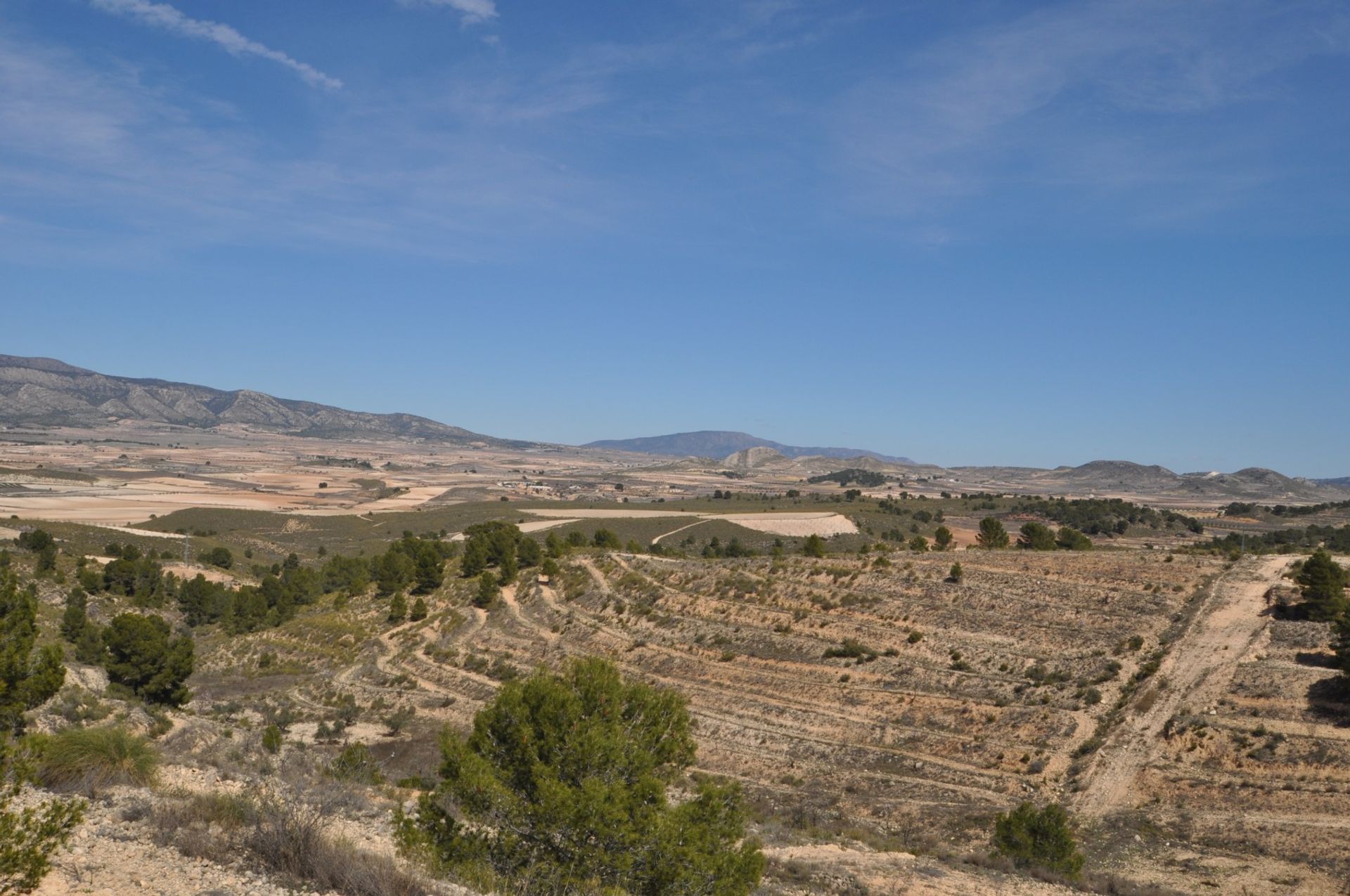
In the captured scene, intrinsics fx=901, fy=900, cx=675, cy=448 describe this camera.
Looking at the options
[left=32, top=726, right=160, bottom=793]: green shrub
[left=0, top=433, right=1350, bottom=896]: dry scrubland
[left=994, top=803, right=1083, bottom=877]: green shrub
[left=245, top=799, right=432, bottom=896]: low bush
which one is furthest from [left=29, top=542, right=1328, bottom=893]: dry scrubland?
[left=245, top=799, right=432, bottom=896]: low bush

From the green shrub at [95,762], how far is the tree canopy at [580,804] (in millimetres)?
5733

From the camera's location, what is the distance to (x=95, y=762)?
15.4 m

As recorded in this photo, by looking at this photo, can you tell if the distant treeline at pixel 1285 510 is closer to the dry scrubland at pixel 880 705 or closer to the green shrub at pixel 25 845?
the dry scrubland at pixel 880 705

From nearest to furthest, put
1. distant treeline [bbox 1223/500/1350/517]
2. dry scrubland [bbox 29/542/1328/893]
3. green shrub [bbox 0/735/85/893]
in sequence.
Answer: green shrub [bbox 0/735/85/893] < dry scrubland [bbox 29/542/1328/893] < distant treeline [bbox 1223/500/1350/517]

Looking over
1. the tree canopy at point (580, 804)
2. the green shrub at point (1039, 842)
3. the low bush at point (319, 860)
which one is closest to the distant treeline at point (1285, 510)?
the green shrub at point (1039, 842)

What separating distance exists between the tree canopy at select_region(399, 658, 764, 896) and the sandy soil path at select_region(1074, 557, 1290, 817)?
57.4 feet

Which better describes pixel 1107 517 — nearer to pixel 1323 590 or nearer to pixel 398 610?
pixel 1323 590

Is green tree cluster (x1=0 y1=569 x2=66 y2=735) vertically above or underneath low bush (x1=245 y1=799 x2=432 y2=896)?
above

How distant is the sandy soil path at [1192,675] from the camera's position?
87.0 ft

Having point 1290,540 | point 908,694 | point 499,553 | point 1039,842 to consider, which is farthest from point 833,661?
point 1290,540

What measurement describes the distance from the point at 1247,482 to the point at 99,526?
214222 millimetres

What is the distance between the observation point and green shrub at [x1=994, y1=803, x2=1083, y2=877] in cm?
2002

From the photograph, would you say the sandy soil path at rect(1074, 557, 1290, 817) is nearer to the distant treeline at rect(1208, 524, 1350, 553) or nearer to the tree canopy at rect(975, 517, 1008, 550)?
the distant treeline at rect(1208, 524, 1350, 553)

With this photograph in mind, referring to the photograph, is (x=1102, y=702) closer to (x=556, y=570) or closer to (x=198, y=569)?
(x=556, y=570)
